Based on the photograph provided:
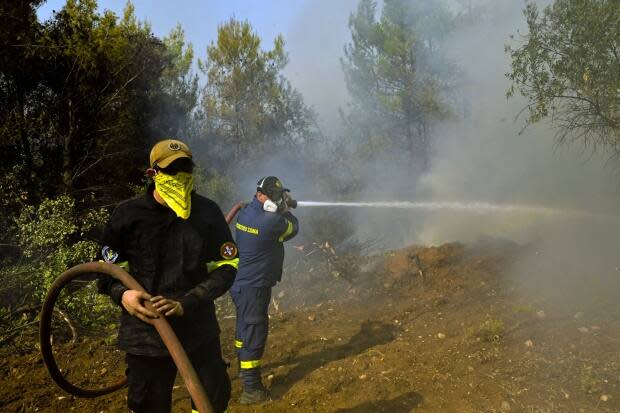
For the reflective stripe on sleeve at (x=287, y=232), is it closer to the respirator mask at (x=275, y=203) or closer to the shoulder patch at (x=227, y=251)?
the respirator mask at (x=275, y=203)

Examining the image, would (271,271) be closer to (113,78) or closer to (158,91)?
(113,78)

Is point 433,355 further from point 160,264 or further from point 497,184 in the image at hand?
point 497,184

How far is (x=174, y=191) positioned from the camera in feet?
8.48

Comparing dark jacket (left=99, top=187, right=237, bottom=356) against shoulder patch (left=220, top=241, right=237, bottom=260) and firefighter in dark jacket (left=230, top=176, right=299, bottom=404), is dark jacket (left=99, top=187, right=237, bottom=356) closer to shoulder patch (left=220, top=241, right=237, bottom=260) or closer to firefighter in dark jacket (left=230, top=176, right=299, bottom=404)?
shoulder patch (left=220, top=241, right=237, bottom=260)

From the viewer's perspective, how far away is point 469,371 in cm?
442

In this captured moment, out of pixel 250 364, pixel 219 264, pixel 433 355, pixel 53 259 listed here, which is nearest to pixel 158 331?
pixel 219 264

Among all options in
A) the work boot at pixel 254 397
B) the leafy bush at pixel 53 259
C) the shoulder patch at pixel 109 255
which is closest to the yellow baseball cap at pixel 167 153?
the shoulder patch at pixel 109 255

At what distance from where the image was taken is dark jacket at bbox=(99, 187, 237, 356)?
2.55m

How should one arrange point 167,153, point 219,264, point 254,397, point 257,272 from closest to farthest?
1. point 167,153
2. point 219,264
3. point 254,397
4. point 257,272

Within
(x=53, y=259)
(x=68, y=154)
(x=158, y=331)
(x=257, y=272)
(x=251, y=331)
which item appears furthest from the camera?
(x=68, y=154)

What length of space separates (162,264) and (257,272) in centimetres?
195

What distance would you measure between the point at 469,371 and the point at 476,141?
11541mm

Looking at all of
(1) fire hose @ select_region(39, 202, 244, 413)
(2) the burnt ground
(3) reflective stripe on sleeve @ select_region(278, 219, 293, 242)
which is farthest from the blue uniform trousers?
(1) fire hose @ select_region(39, 202, 244, 413)

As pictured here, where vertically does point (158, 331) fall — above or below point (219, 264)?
below
